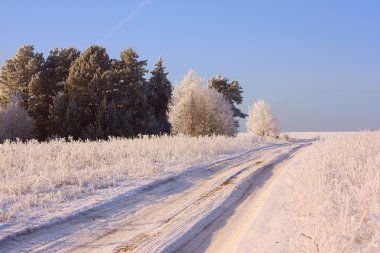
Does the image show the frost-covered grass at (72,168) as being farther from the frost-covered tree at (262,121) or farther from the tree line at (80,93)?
the frost-covered tree at (262,121)

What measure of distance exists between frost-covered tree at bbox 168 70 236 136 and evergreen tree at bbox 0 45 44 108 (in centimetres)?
1600

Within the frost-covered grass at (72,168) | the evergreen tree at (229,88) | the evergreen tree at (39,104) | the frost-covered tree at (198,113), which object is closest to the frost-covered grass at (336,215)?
the frost-covered grass at (72,168)

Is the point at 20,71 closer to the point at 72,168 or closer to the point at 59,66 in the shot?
the point at 59,66

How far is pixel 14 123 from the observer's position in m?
40.2

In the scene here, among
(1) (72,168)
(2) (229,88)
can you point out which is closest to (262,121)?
(2) (229,88)

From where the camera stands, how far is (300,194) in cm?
890

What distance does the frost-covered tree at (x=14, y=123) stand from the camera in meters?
40.1

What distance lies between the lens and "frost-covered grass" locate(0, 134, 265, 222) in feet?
32.1

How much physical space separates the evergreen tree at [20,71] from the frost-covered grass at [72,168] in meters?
31.0

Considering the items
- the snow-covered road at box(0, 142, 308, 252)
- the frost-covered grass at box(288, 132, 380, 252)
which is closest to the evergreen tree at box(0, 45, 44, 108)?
the snow-covered road at box(0, 142, 308, 252)

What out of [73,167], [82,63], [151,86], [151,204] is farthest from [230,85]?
[151,204]

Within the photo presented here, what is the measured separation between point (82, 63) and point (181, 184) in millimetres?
36501

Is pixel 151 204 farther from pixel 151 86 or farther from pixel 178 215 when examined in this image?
pixel 151 86

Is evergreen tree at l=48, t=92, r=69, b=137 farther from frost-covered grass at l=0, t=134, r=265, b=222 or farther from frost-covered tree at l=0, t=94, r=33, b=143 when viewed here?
frost-covered grass at l=0, t=134, r=265, b=222
